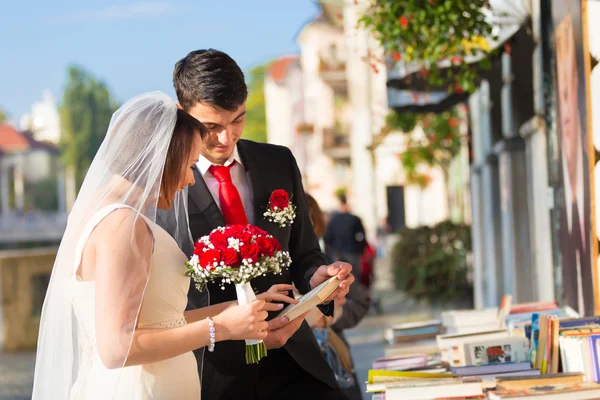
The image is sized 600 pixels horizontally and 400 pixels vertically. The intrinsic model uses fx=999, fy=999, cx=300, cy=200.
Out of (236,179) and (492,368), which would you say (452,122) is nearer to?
(492,368)

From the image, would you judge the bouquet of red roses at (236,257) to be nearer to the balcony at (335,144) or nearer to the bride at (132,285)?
the bride at (132,285)

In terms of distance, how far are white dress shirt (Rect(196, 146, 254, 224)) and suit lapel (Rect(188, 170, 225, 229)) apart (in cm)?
6

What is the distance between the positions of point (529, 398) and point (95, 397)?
58.5 inches

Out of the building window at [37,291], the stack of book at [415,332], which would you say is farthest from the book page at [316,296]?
the building window at [37,291]

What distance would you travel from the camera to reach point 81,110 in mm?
96688

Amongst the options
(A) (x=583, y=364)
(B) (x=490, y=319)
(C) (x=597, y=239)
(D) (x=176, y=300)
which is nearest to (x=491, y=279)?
(B) (x=490, y=319)

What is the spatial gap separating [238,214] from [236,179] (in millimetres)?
189

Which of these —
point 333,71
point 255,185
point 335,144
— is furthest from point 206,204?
point 335,144

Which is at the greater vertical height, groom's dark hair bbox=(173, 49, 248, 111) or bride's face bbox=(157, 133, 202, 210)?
groom's dark hair bbox=(173, 49, 248, 111)

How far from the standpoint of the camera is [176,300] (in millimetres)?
3262

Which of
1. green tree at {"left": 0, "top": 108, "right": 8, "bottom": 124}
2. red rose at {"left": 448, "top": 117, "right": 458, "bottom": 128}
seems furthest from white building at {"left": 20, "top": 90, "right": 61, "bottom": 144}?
red rose at {"left": 448, "top": 117, "right": 458, "bottom": 128}

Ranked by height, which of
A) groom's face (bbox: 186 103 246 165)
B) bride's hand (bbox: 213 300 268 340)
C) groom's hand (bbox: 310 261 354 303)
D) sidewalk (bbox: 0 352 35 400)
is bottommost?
sidewalk (bbox: 0 352 35 400)

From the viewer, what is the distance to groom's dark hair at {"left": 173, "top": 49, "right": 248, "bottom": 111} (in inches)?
144

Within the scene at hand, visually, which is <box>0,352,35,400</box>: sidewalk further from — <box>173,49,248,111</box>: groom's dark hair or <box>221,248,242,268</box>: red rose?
<box>221,248,242,268</box>: red rose
